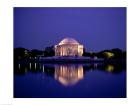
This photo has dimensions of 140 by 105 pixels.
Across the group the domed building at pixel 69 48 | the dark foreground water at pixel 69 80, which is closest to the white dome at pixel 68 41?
the domed building at pixel 69 48

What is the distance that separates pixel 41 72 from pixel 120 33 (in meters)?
1.00

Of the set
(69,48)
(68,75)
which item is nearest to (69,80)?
(68,75)

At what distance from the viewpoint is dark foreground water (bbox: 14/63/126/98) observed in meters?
4.95

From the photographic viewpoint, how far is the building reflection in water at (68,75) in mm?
4969

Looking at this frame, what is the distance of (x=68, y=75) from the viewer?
16.3ft

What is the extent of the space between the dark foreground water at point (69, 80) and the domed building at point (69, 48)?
0.14 m

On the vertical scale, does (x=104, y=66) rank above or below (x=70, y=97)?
above

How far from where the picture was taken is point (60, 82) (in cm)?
496
